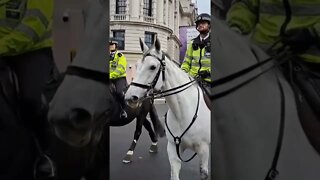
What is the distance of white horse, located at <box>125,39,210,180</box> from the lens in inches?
107

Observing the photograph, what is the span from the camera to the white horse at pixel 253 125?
103cm

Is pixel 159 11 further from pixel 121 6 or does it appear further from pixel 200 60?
pixel 200 60

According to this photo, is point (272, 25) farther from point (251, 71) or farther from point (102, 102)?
point (102, 102)

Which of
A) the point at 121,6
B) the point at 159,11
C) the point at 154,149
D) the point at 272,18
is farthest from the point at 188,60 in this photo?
the point at 272,18

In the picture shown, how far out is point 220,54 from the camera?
3.46 ft

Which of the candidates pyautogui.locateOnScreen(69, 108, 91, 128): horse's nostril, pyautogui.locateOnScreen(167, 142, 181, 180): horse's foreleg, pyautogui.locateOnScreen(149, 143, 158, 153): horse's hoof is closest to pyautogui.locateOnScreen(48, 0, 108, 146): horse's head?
pyautogui.locateOnScreen(69, 108, 91, 128): horse's nostril

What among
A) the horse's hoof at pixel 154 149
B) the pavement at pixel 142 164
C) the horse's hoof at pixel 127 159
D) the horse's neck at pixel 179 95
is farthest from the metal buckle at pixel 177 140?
the horse's hoof at pixel 154 149

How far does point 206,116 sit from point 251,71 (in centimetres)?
171

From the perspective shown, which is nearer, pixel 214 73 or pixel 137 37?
pixel 214 73

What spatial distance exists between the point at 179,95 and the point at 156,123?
1.77 metres

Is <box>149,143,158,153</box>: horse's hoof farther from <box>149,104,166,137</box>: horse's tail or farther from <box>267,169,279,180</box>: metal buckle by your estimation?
<box>267,169,279,180</box>: metal buckle

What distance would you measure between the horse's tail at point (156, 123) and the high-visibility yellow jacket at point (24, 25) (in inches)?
134

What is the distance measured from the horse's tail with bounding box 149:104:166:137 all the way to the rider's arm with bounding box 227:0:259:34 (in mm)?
3435

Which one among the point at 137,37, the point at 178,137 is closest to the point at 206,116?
the point at 178,137
